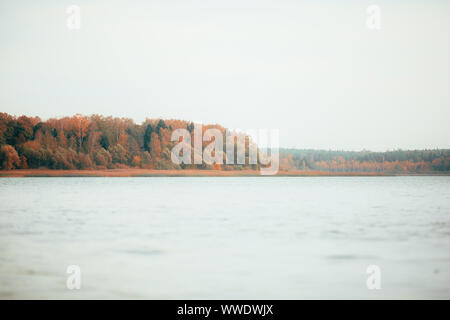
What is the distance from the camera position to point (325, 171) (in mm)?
190625

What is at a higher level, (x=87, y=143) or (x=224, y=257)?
(x=87, y=143)

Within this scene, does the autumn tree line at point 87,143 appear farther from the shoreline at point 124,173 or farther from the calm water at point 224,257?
the calm water at point 224,257

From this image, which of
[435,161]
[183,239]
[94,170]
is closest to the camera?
[183,239]

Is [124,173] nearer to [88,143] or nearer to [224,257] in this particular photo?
[88,143]

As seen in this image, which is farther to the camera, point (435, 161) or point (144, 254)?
point (435, 161)

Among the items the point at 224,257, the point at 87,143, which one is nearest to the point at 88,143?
the point at 87,143

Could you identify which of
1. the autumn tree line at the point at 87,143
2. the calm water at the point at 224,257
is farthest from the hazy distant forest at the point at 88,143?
the calm water at the point at 224,257

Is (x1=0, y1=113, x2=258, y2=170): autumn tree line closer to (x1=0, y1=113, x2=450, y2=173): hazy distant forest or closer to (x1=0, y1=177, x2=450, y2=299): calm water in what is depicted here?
(x1=0, y1=113, x2=450, y2=173): hazy distant forest

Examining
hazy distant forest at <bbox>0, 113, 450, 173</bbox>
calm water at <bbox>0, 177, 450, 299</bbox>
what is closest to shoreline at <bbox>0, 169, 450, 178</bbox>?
hazy distant forest at <bbox>0, 113, 450, 173</bbox>

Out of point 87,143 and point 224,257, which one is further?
point 87,143
